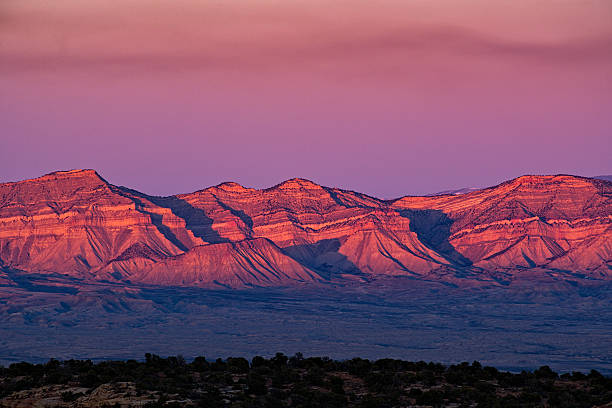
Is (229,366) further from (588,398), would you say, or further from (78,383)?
(588,398)

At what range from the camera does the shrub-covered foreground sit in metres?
55.7

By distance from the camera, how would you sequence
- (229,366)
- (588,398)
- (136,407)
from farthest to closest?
(229,366) < (588,398) < (136,407)

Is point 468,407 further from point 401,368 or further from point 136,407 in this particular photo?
point 136,407

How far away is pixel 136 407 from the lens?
5372 centimetres

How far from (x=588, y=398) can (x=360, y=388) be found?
13114mm

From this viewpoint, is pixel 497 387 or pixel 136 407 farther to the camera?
pixel 497 387

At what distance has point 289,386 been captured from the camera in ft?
199

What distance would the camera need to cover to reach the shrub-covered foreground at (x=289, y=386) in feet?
183

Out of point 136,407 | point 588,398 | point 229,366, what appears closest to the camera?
point 136,407

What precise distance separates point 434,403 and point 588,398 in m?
8.84

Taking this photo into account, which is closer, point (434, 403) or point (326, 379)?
point (434, 403)

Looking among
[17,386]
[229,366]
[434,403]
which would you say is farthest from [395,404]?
[17,386]

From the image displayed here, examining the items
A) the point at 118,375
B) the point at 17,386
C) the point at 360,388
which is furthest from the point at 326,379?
the point at 17,386

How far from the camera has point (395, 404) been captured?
55.8m
